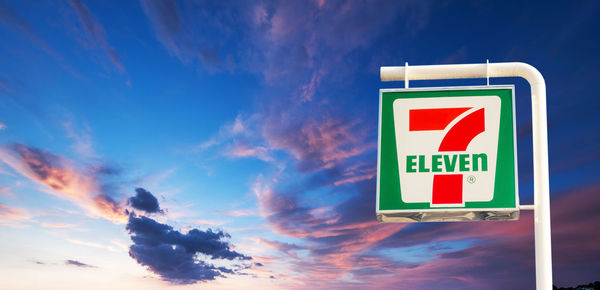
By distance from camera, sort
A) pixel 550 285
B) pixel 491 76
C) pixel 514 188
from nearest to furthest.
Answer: pixel 550 285
pixel 514 188
pixel 491 76

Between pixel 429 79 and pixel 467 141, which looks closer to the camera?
pixel 467 141

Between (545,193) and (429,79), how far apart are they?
7.00 ft

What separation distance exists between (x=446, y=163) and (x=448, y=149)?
7.7 inches

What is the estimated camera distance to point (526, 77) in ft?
22.8

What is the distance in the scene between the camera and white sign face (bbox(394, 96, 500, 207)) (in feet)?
22.3

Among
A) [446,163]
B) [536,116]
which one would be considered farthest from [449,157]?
[536,116]

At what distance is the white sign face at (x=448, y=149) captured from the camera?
680cm

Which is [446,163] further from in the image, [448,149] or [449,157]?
[448,149]

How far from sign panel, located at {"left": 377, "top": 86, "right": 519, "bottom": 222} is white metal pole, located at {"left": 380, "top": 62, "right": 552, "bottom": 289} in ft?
0.77

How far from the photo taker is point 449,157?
22.7ft

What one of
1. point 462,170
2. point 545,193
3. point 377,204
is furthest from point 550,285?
point 377,204

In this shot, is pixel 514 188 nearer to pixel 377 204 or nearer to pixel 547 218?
pixel 547 218

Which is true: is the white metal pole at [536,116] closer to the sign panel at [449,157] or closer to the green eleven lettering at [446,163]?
the sign panel at [449,157]

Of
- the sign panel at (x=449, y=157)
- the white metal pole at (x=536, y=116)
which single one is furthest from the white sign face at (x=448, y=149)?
the white metal pole at (x=536, y=116)
